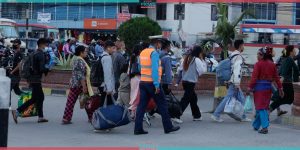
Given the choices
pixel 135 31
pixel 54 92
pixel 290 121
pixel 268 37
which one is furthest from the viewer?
pixel 268 37

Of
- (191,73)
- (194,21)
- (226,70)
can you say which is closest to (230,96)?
(226,70)

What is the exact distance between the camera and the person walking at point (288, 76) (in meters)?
13.7

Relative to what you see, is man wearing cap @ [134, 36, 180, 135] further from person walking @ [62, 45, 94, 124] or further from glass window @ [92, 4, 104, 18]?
glass window @ [92, 4, 104, 18]

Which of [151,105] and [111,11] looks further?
[111,11]

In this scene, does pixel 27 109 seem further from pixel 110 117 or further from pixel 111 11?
pixel 111 11

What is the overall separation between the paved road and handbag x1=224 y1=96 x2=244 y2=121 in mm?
206

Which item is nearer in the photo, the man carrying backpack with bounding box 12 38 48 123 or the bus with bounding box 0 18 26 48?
the man carrying backpack with bounding box 12 38 48 123

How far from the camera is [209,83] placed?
1933 centimetres

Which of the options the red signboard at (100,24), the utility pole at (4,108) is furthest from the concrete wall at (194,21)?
the utility pole at (4,108)

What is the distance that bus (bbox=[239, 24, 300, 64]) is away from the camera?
41906mm

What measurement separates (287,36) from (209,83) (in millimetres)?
24296

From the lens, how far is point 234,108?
13.1 meters

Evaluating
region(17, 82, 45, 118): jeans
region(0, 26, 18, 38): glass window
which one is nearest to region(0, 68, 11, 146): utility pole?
region(17, 82, 45, 118): jeans

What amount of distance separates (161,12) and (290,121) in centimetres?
4754
